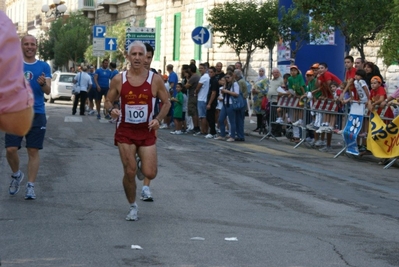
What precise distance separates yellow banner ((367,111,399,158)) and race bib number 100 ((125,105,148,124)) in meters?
7.80

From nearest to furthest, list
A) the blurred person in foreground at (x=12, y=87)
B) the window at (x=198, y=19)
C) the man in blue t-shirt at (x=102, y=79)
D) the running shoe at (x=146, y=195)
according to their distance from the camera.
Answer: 1. the blurred person in foreground at (x=12, y=87)
2. the running shoe at (x=146, y=195)
3. the man in blue t-shirt at (x=102, y=79)
4. the window at (x=198, y=19)

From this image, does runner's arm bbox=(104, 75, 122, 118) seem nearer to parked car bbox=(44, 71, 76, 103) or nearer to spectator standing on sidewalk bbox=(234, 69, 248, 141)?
spectator standing on sidewalk bbox=(234, 69, 248, 141)

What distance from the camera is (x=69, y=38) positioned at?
5994 centimetres

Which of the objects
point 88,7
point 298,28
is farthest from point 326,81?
point 88,7

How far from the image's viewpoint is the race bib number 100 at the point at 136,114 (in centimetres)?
904

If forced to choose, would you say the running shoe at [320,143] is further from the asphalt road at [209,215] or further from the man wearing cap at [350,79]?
the asphalt road at [209,215]

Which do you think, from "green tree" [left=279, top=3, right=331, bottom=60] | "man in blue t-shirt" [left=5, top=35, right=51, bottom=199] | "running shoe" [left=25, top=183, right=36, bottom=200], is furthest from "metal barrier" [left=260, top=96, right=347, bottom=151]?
"running shoe" [left=25, top=183, right=36, bottom=200]

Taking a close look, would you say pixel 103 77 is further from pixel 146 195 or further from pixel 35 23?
pixel 35 23

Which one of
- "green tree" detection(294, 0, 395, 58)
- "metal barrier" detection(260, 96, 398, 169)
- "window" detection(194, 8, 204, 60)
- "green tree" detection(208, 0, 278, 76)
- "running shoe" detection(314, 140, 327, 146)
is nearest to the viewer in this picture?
"metal barrier" detection(260, 96, 398, 169)

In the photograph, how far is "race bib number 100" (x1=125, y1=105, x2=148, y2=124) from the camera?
9042 mm

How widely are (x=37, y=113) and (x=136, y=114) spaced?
193 cm

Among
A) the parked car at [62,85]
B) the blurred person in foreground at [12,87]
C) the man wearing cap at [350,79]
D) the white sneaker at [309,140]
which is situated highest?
the blurred person in foreground at [12,87]

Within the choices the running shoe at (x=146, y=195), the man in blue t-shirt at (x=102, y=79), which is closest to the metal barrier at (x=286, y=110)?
the man in blue t-shirt at (x=102, y=79)

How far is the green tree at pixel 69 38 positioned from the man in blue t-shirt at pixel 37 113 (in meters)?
49.7
